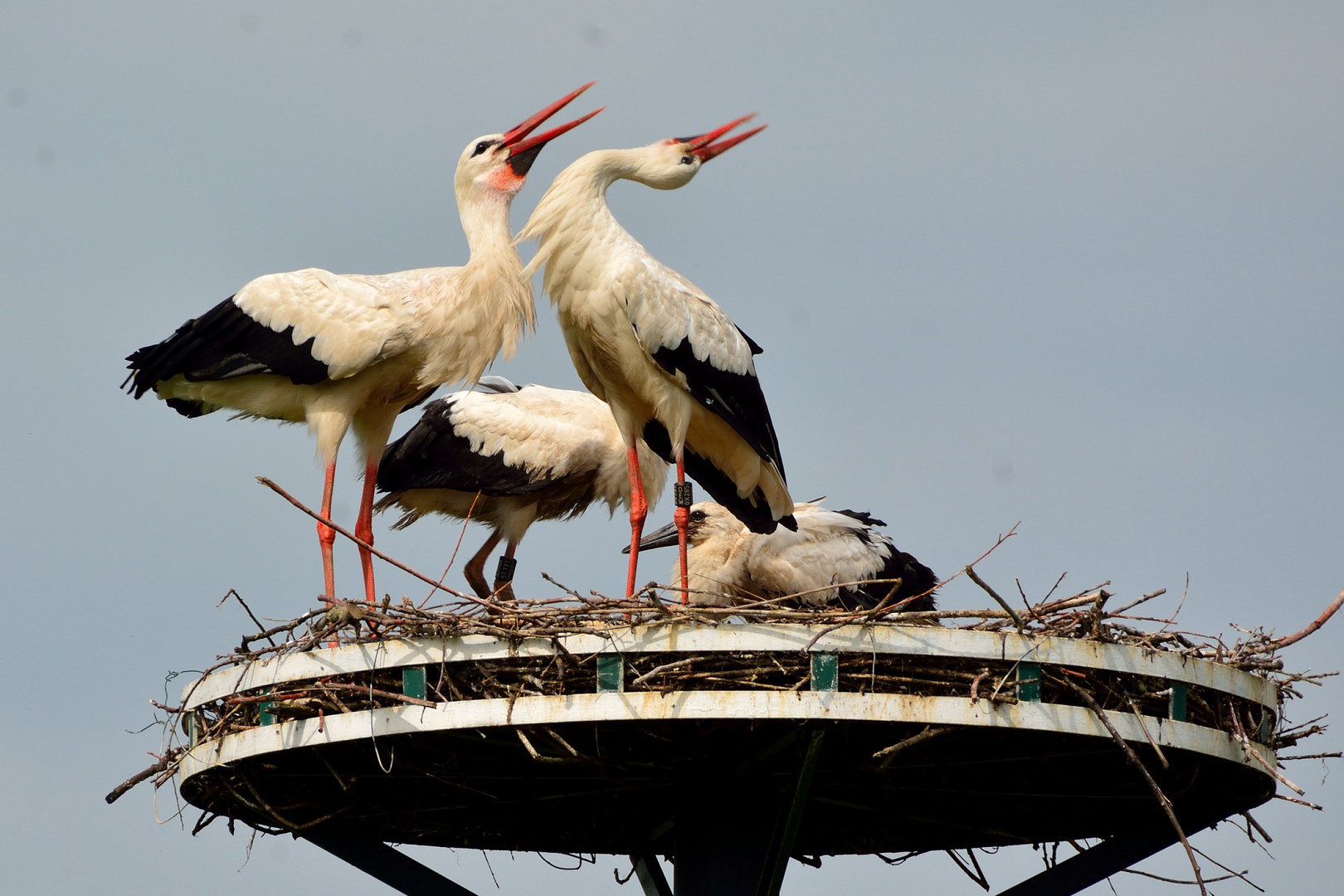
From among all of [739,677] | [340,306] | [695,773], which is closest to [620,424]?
[340,306]

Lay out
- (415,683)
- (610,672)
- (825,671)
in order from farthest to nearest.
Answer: (415,683), (610,672), (825,671)

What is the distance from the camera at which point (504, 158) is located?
12039 millimetres

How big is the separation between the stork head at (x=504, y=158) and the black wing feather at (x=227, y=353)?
65.3 inches

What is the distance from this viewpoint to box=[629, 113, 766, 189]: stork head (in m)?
11.4

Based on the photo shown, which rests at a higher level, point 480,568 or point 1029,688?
point 480,568

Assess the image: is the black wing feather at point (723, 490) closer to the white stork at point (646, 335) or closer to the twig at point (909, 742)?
the white stork at point (646, 335)

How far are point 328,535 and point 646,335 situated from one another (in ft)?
7.48

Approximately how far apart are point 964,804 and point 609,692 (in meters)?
2.69

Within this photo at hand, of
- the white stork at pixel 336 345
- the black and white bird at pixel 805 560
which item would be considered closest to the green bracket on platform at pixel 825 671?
the white stork at pixel 336 345

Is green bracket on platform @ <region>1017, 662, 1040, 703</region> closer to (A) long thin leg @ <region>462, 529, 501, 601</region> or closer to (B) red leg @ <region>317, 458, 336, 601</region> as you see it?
(B) red leg @ <region>317, 458, 336, 601</region>

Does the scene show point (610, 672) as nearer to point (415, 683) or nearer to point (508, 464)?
point (415, 683)

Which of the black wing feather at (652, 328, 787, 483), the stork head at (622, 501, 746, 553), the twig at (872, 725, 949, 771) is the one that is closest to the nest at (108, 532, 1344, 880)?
the twig at (872, 725, 949, 771)

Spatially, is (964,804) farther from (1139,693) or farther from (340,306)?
(340,306)

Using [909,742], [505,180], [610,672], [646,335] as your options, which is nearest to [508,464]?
[505,180]
